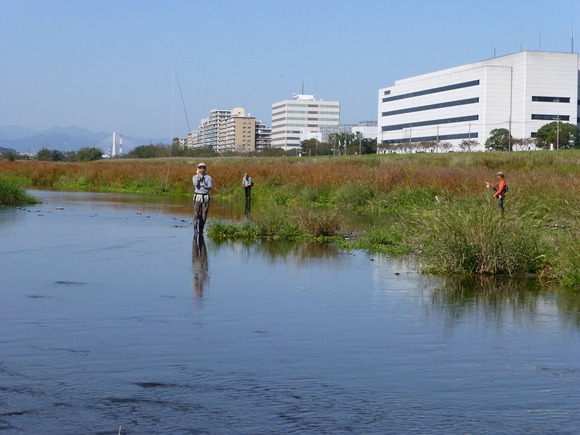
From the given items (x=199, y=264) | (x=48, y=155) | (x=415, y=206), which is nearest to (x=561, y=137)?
(x=415, y=206)

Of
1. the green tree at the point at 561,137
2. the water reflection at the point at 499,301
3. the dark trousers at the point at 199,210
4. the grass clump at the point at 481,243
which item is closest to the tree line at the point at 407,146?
the green tree at the point at 561,137

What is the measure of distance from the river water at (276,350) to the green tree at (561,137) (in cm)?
8779

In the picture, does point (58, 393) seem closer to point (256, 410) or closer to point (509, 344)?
point (256, 410)

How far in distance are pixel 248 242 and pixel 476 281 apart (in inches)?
324

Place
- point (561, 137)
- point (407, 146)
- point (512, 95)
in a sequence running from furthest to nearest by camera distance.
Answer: point (407, 146) → point (512, 95) → point (561, 137)

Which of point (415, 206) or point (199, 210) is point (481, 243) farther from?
point (199, 210)

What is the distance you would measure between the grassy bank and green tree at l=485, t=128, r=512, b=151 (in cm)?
3954

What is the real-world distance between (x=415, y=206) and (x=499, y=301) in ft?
24.9

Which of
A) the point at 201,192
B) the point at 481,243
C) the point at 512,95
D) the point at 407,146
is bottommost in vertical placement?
the point at 481,243

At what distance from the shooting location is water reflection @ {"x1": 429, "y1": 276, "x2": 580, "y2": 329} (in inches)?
477

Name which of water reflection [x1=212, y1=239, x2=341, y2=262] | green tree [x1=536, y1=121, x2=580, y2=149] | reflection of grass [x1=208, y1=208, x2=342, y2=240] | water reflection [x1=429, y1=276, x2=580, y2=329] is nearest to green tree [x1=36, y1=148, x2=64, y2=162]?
green tree [x1=536, y1=121, x2=580, y2=149]

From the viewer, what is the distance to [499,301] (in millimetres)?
13445

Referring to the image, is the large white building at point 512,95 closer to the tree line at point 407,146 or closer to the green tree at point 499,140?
the tree line at point 407,146

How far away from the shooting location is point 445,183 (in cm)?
3803
